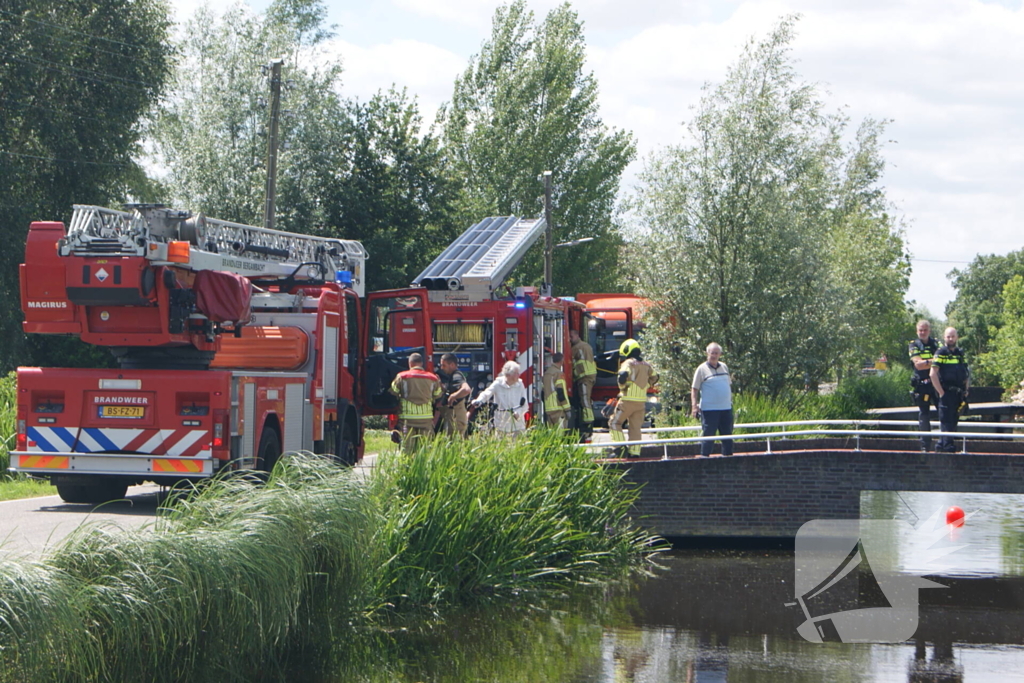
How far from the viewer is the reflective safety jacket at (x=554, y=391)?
17.4 m

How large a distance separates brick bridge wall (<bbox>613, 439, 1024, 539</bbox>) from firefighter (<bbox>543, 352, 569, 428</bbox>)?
97.3 inches

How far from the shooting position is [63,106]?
97.8 feet

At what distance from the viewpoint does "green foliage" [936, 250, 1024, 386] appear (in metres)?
93.0

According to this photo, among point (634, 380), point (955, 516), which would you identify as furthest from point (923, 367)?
point (955, 516)

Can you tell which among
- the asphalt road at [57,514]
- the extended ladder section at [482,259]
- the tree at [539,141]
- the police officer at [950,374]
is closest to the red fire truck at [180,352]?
the asphalt road at [57,514]

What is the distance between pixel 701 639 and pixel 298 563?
3848 millimetres

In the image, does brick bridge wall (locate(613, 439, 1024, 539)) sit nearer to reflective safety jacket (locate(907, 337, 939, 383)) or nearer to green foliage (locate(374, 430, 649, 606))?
reflective safety jacket (locate(907, 337, 939, 383))

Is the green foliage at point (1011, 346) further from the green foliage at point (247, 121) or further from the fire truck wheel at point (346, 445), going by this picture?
the fire truck wheel at point (346, 445)

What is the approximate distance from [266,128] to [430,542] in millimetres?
31869

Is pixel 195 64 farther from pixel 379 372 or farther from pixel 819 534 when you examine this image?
pixel 819 534

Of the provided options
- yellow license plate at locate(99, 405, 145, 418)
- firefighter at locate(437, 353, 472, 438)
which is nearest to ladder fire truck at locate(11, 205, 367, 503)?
yellow license plate at locate(99, 405, 145, 418)

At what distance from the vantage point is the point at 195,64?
149 ft

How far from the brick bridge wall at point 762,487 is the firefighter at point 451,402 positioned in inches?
86.7

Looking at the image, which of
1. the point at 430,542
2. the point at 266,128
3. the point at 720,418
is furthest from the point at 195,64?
the point at 430,542
